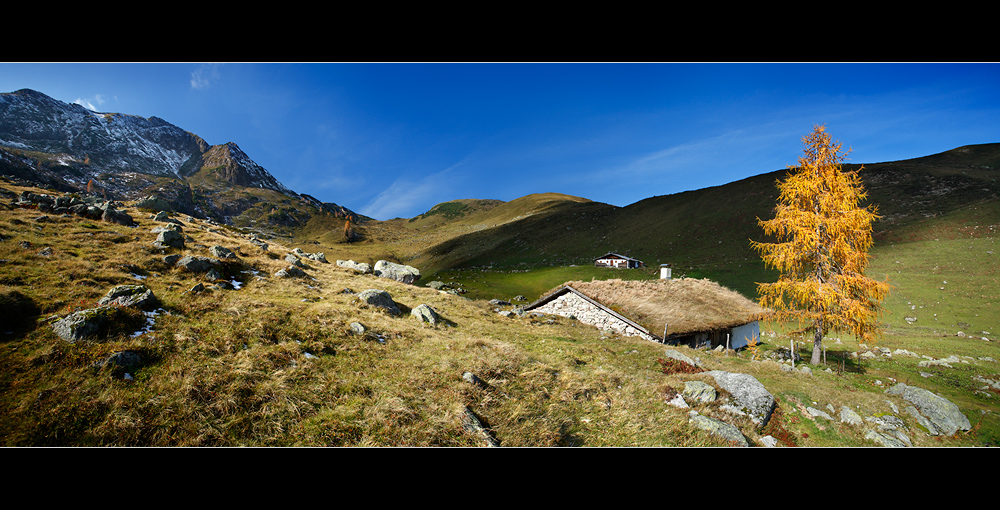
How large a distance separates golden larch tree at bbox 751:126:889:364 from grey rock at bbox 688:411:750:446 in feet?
41.5

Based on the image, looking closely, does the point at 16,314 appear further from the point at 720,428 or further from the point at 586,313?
the point at 586,313

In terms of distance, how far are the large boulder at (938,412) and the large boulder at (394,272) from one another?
38.2 meters

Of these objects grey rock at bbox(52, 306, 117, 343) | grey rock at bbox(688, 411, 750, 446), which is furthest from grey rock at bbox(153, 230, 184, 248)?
grey rock at bbox(688, 411, 750, 446)

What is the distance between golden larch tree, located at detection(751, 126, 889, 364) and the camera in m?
17.4

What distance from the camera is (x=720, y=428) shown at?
8836mm

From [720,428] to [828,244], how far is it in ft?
55.3

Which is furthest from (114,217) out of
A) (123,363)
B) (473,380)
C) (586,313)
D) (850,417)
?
(850,417)

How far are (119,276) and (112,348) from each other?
792 centimetres

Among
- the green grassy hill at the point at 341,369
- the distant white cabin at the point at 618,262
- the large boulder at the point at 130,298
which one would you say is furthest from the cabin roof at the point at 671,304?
the distant white cabin at the point at 618,262

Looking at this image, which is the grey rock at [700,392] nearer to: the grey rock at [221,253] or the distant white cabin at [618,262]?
the grey rock at [221,253]
